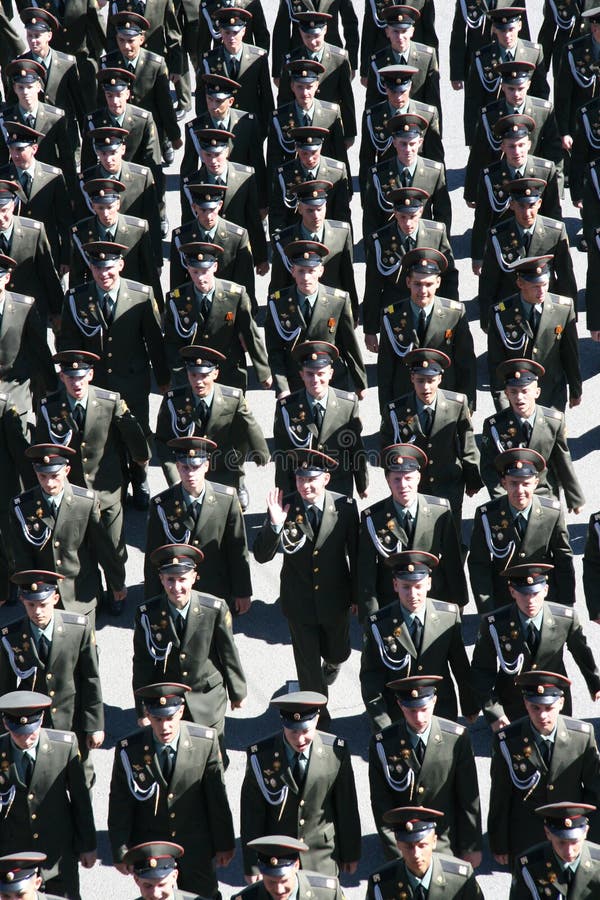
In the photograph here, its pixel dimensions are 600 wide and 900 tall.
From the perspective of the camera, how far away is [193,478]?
400 inches

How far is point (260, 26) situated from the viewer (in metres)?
15.1

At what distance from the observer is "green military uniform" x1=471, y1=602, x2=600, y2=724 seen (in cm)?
933

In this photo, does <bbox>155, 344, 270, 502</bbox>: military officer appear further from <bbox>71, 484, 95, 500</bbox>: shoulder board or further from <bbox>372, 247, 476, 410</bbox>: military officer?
<bbox>372, 247, 476, 410</bbox>: military officer

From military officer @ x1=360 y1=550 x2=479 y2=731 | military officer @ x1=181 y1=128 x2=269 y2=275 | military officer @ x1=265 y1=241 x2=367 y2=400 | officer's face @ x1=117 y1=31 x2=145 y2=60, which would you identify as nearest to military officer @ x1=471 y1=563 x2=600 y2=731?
military officer @ x1=360 y1=550 x2=479 y2=731

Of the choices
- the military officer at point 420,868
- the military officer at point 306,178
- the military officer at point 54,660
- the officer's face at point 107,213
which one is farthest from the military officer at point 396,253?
the military officer at point 420,868

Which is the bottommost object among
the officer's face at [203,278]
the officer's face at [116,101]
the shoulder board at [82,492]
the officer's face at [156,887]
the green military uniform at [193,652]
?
the green military uniform at [193,652]

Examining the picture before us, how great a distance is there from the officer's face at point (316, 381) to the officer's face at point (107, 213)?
2.32m

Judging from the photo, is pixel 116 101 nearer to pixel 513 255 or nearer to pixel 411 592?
pixel 513 255

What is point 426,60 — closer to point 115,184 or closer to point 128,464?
point 115,184

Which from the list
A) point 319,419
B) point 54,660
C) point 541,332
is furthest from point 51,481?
point 541,332

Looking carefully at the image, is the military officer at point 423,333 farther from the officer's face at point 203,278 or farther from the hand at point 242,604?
the hand at point 242,604

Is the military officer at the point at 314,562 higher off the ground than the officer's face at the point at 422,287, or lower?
lower

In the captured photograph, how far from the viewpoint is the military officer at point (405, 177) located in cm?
1280

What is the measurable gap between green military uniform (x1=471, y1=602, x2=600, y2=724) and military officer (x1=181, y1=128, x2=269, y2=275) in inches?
184
